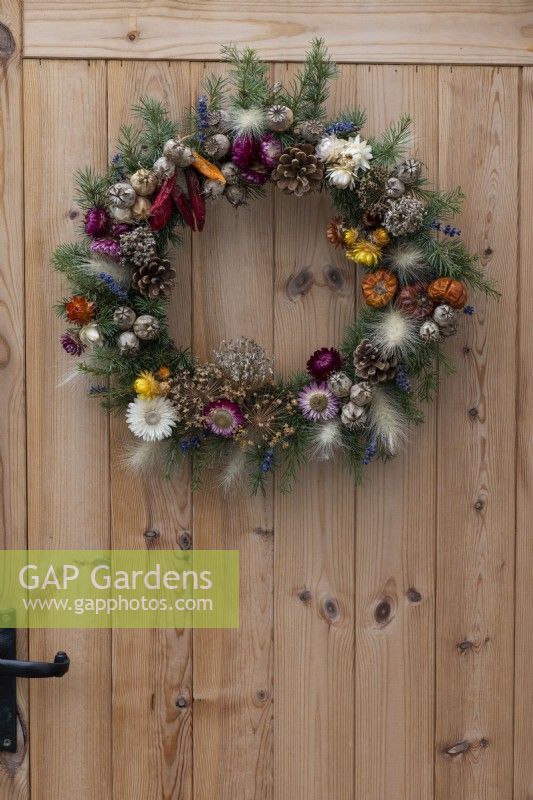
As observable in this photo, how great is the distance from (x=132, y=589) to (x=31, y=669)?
18 cm

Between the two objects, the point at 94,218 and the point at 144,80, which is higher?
the point at 144,80

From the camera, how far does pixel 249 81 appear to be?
3.47ft

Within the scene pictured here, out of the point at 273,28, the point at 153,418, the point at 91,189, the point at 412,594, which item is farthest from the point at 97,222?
the point at 412,594

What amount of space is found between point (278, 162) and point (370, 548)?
61cm

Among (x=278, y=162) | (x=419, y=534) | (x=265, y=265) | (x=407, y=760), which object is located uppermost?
(x=278, y=162)

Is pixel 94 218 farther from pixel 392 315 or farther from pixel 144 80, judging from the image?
pixel 392 315

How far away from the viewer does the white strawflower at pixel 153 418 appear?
1.07 meters

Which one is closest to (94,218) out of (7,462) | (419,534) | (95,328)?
(95,328)

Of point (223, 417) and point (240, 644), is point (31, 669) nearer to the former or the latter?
point (240, 644)

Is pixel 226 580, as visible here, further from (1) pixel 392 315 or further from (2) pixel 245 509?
(1) pixel 392 315

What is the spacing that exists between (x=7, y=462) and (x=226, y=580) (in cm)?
39

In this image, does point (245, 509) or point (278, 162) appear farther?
point (245, 509)

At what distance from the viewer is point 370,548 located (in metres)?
1.18

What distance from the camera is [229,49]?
43.3 inches
